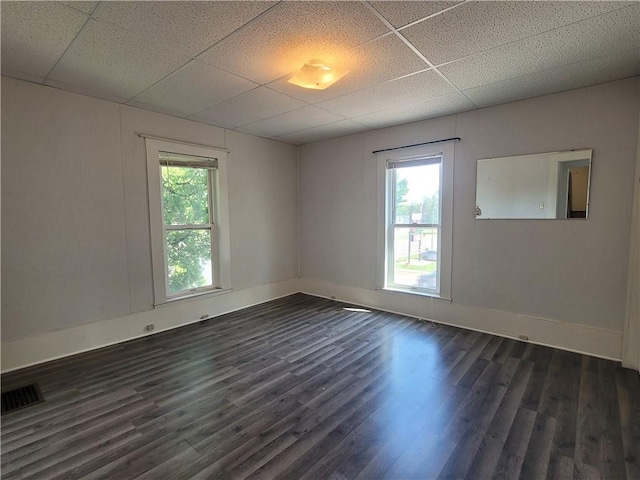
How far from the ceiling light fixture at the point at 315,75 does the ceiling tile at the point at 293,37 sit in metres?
0.06

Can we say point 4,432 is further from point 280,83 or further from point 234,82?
point 280,83

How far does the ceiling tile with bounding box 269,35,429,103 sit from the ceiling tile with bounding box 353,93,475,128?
80 centimetres

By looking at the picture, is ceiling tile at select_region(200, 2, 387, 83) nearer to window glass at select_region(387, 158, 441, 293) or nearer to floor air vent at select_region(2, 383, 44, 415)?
window glass at select_region(387, 158, 441, 293)

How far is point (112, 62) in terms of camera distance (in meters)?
2.33

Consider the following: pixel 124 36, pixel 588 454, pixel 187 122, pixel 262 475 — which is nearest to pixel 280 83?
pixel 124 36

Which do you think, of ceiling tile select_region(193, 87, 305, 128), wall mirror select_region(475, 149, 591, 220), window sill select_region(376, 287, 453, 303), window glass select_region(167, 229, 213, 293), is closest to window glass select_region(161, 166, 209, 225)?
window glass select_region(167, 229, 213, 293)

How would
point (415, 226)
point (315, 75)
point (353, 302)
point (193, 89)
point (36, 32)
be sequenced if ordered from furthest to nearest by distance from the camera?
1. point (353, 302)
2. point (415, 226)
3. point (193, 89)
4. point (315, 75)
5. point (36, 32)

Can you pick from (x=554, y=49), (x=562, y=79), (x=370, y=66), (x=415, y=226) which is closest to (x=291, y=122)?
(x=370, y=66)

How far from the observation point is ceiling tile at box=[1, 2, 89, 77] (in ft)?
5.64

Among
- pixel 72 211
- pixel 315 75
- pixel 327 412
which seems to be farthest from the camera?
pixel 72 211

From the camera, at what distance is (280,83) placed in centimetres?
273

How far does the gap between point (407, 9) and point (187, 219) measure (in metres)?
3.29

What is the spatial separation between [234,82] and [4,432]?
303cm

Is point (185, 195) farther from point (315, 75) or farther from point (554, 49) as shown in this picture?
point (554, 49)
